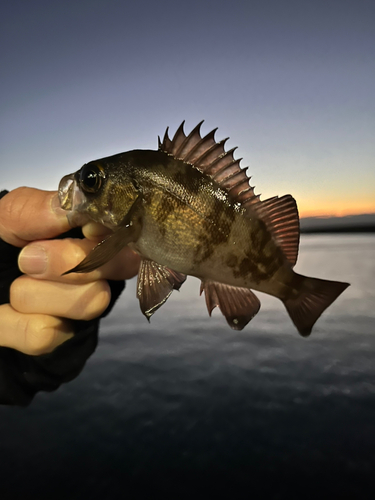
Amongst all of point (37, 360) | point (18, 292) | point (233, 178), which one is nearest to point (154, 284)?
point (233, 178)

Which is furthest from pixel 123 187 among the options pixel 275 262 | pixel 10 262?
pixel 10 262

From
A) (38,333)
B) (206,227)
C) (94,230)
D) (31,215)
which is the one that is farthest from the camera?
(38,333)

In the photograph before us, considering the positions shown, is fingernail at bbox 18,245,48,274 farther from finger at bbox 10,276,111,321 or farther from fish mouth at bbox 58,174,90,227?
fish mouth at bbox 58,174,90,227

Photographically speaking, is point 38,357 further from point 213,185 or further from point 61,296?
point 213,185

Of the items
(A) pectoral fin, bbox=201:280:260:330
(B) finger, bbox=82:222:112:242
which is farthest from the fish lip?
(A) pectoral fin, bbox=201:280:260:330

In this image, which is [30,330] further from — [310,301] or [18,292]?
[310,301]

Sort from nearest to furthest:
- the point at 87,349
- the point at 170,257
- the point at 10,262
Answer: the point at 170,257 → the point at 10,262 → the point at 87,349
